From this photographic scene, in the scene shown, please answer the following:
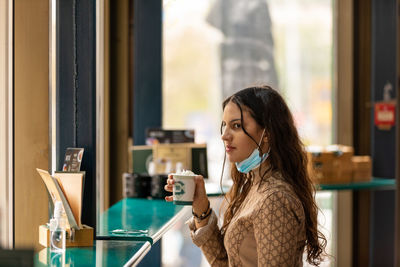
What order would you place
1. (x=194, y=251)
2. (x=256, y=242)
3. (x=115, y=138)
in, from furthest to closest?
(x=194, y=251), (x=115, y=138), (x=256, y=242)

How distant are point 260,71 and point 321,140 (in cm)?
89

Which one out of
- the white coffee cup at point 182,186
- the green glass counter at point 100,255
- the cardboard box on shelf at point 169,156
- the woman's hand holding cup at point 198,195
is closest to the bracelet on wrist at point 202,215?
the woman's hand holding cup at point 198,195

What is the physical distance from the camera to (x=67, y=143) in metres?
2.42

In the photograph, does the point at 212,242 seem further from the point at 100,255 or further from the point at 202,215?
the point at 100,255

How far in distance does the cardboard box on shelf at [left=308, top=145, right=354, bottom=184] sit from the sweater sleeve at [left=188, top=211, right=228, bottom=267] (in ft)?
8.14

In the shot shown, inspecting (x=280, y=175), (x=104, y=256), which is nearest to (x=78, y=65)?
(x=104, y=256)

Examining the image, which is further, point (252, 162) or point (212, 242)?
point (212, 242)

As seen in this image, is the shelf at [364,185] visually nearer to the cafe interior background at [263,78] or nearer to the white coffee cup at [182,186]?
the cafe interior background at [263,78]

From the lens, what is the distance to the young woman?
188cm

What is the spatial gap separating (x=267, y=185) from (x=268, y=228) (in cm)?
18

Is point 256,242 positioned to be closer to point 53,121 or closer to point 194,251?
point 53,121

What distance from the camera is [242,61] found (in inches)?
226

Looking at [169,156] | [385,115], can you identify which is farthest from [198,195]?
[385,115]

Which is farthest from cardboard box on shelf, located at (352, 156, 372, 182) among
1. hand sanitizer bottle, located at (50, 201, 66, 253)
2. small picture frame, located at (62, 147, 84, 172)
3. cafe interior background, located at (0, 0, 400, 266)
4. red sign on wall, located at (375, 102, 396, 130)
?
hand sanitizer bottle, located at (50, 201, 66, 253)
